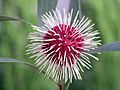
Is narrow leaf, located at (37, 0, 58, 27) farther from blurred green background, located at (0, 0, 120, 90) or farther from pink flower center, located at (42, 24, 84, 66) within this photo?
blurred green background, located at (0, 0, 120, 90)

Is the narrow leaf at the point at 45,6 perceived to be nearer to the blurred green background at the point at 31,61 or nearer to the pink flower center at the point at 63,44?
the pink flower center at the point at 63,44

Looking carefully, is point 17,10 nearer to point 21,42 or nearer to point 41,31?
point 21,42

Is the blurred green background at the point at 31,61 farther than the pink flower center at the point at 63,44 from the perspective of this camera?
Yes

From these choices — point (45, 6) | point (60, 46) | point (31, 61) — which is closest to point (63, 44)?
point (60, 46)

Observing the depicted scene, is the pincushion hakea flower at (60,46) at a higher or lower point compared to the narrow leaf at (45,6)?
lower

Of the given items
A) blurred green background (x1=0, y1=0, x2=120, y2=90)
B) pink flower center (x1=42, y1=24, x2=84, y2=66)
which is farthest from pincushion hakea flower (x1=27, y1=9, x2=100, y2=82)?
blurred green background (x1=0, y1=0, x2=120, y2=90)

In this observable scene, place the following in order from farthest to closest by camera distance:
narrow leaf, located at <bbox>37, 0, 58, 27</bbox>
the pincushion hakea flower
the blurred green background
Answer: the blurred green background
narrow leaf, located at <bbox>37, 0, 58, 27</bbox>
the pincushion hakea flower

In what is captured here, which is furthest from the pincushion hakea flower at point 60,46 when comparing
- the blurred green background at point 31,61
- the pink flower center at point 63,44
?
the blurred green background at point 31,61

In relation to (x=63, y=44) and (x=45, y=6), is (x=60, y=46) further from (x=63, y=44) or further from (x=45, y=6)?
(x=45, y=6)
